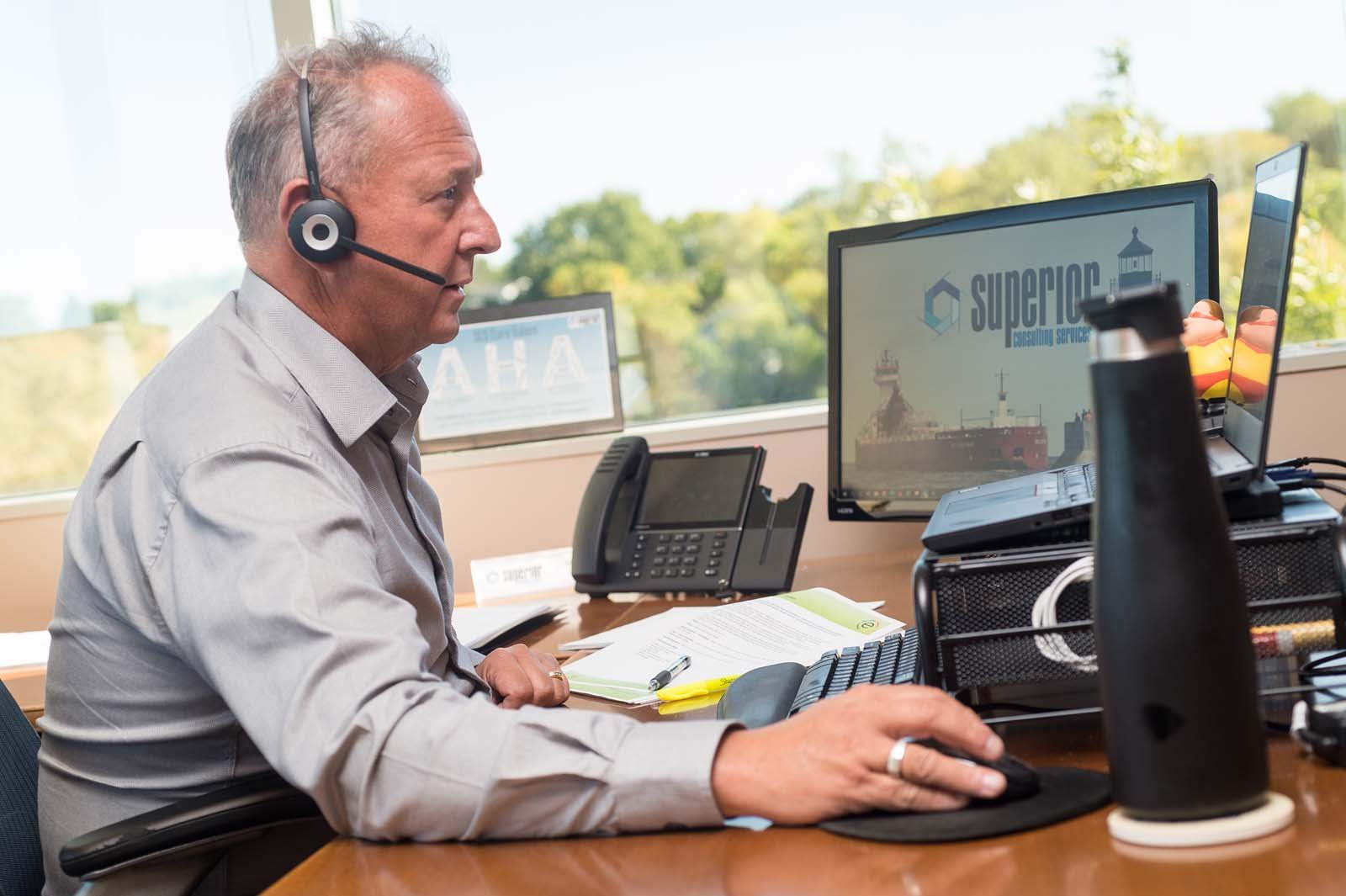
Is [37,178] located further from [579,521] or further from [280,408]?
[280,408]

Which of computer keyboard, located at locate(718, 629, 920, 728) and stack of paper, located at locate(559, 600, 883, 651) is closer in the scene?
computer keyboard, located at locate(718, 629, 920, 728)

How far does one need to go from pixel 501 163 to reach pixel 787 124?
1.77 feet

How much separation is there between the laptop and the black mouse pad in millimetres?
193

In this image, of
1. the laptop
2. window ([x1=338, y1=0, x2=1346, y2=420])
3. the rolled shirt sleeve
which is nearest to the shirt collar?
the rolled shirt sleeve

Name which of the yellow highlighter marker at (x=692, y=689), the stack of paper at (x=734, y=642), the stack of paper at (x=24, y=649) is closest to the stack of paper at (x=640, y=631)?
the stack of paper at (x=734, y=642)

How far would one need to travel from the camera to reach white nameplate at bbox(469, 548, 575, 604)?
200cm

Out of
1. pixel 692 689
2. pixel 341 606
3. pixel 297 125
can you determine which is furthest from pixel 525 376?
pixel 341 606

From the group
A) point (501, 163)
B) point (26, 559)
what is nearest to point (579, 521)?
point (501, 163)

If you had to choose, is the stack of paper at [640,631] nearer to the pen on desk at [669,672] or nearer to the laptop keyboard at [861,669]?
the pen on desk at [669,672]

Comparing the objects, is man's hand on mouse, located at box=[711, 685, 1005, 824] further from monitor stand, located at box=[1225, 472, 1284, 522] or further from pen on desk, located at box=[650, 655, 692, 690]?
pen on desk, located at box=[650, 655, 692, 690]

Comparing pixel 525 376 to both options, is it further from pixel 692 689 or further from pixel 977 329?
pixel 692 689

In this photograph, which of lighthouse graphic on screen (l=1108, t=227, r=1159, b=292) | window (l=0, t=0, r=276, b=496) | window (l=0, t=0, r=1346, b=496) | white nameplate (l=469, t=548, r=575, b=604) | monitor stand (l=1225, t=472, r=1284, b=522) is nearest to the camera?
monitor stand (l=1225, t=472, r=1284, b=522)

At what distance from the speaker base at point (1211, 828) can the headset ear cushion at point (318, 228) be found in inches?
33.8

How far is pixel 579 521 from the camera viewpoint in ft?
6.14
